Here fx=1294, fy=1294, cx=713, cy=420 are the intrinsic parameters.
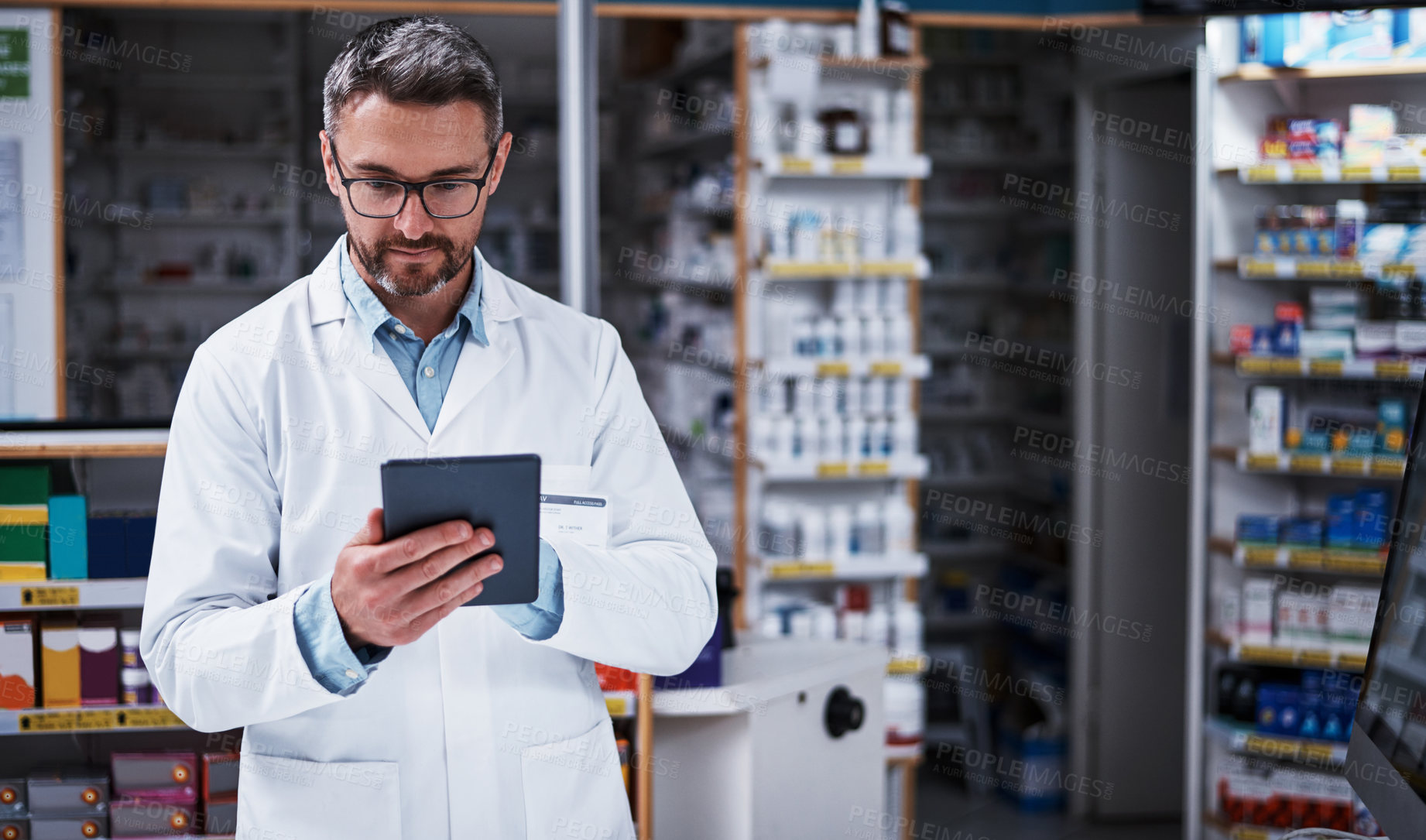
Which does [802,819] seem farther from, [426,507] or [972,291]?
[972,291]

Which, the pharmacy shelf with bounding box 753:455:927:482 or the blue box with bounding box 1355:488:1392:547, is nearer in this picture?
the blue box with bounding box 1355:488:1392:547

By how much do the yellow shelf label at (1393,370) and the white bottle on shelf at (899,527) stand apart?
1.58 meters

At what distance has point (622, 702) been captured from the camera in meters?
2.46

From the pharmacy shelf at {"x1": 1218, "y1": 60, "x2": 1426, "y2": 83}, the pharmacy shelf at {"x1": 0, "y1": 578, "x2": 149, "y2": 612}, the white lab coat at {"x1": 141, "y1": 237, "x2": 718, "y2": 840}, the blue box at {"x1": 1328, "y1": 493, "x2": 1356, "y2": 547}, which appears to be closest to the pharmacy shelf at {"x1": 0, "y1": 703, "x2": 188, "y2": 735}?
the pharmacy shelf at {"x1": 0, "y1": 578, "x2": 149, "y2": 612}

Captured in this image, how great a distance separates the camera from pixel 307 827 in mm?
1674

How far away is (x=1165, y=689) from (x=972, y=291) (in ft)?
7.46

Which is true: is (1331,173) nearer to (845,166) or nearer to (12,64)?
(845,166)

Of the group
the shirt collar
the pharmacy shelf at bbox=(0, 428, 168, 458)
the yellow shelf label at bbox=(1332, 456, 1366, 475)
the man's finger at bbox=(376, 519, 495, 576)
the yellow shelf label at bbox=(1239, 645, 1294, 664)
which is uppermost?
the shirt collar

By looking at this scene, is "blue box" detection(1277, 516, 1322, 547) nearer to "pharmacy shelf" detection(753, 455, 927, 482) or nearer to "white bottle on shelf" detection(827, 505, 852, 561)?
"pharmacy shelf" detection(753, 455, 927, 482)

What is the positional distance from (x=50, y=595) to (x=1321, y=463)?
11.6 feet

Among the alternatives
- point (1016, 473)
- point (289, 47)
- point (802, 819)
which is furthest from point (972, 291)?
point (802, 819)

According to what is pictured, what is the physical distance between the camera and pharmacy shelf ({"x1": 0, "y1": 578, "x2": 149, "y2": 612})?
233cm

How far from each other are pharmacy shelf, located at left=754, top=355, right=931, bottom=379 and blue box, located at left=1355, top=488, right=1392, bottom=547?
1.44 m

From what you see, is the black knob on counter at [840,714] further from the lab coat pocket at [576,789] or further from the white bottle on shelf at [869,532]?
the white bottle on shelf at [869,532]
